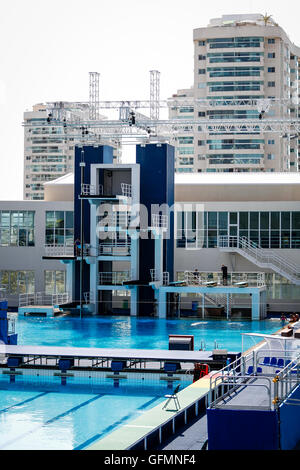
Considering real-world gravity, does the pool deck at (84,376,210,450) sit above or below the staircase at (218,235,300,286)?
below

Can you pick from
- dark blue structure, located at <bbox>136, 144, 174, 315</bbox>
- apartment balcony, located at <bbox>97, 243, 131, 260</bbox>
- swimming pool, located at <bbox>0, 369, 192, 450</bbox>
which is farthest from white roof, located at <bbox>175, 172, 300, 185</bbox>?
swimming pool, located at <bbox>0, 369, 192, 450</bbox>

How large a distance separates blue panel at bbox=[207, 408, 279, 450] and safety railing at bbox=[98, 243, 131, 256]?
3192 centimetres

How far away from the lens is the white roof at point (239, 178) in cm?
5044

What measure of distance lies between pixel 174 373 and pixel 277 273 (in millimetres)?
21467

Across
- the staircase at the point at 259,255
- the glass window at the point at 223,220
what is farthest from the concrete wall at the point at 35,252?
the staircase at the point at 259,255

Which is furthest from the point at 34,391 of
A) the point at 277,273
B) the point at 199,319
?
the point at 277,273

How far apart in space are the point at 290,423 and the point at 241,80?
87750 millimetres

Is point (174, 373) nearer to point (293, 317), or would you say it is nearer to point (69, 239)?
point (293, 317)

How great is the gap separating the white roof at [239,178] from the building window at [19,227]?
943 cm

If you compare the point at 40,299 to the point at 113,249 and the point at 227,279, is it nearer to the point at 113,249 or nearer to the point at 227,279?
the point at 113,249

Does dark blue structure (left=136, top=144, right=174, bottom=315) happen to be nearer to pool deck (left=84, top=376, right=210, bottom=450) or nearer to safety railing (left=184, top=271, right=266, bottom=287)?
safety railing (left=184, top=271, right=266, bottom=287)

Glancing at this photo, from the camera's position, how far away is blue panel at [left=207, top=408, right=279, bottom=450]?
47.7 feet

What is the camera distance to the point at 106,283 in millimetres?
47125

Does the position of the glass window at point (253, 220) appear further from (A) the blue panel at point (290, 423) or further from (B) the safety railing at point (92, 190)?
(A) the blue panel at point (290, 423)
